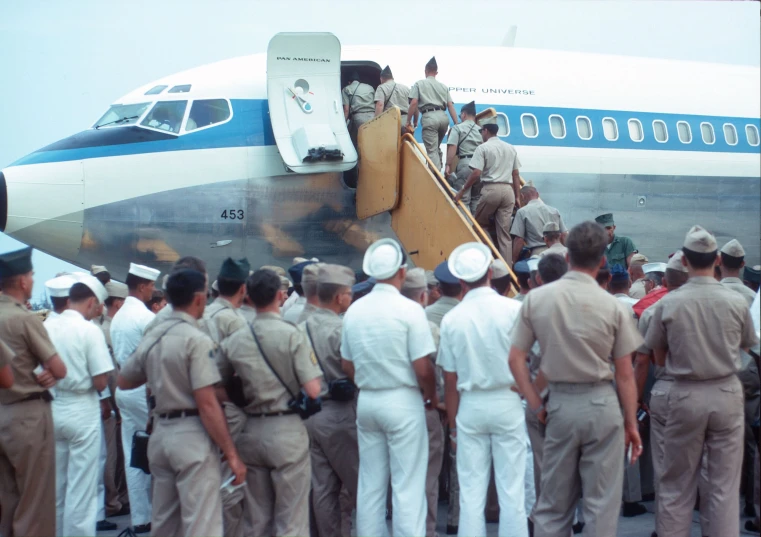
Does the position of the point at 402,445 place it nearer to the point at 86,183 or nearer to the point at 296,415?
the point at 296,415

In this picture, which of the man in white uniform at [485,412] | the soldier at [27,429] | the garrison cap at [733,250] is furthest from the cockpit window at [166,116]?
the garrison cap at [733,250]

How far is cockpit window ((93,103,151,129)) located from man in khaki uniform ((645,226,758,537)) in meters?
7.46

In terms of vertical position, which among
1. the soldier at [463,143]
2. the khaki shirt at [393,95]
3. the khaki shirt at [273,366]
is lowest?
the khaki shirt at [273,366]

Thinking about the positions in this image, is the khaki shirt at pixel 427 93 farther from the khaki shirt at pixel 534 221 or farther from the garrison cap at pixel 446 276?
the garrison cap at pixel 446 276

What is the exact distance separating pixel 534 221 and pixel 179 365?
17.7ft

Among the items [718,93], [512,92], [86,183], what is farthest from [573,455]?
[718,93]

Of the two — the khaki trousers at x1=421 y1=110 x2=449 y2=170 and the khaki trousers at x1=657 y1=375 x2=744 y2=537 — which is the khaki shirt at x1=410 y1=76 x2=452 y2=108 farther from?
the khaki trousers at x1=657 y1=375 x2=744 y2=537

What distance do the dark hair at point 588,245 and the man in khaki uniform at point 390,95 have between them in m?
5.99

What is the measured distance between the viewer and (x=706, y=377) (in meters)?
5.48

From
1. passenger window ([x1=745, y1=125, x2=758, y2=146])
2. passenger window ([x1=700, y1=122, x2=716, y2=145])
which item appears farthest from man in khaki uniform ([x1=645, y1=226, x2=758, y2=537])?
passenger window ([x1=745, y1=125, x2=758, y2=146])

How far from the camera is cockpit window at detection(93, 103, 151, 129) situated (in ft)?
A: 35.7

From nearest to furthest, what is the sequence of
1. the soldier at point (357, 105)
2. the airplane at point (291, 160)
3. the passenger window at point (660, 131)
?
the airplane at point (291, 160)
the soldier at point (357, 105)
the passenger window at point (660, 131)

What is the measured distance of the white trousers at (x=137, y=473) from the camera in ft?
22.7

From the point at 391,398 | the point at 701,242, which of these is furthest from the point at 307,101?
the point at 701,242
